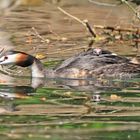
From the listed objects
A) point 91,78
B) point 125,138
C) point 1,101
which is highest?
point 125,138

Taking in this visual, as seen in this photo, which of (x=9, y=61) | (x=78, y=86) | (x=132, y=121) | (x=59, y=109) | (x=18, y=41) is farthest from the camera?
(x=18, y=41)

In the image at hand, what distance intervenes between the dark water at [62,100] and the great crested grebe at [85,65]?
21 cm

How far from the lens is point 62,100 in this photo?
11.9m

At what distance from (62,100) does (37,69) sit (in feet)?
7.81

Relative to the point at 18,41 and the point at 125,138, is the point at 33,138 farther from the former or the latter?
the point at 18,41

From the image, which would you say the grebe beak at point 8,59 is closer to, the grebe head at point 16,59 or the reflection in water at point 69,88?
the grebe head at point 16,59

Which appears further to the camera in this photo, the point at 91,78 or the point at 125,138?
the point at 91,78

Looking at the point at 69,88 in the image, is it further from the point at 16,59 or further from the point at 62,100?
the point at 16,59

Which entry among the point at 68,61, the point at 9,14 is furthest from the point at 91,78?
the point at 9,14

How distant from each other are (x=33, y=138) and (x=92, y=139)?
2.17 ft

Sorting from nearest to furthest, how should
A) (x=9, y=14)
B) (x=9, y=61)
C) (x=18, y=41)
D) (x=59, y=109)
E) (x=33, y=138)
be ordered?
(x=33, y=138) < (x=59, y=109) < (x=9, y=61) < (x=18, y=41) < (x=9, y=14)

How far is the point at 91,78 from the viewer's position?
46.2 ft

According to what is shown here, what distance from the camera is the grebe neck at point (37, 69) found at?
14.2m

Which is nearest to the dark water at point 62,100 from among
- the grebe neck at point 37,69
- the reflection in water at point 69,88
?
the reflection in water at point 69,88
